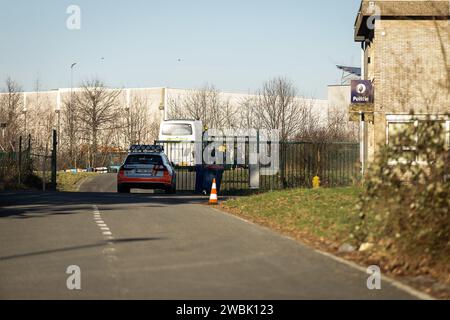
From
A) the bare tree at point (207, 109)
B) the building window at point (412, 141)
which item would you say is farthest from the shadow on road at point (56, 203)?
the bare tree at point (207, 109)

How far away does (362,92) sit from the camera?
3447 cm

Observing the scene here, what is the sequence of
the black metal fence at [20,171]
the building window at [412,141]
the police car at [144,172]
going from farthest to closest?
the black metal fence at [20,171]
the police car at [144,172]
the building window at [412,141]

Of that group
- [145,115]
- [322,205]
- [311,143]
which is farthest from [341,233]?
[145,115]

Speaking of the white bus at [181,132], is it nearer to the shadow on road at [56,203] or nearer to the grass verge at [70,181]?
the grass verge at [70,181]

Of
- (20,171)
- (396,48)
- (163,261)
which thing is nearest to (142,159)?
(20,171)

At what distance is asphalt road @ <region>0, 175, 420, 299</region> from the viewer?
9.62m

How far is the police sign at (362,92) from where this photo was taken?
34375mm

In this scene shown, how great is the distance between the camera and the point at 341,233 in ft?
50.8

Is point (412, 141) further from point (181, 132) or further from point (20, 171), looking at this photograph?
point (181, 132)

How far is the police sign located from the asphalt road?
15.4 m

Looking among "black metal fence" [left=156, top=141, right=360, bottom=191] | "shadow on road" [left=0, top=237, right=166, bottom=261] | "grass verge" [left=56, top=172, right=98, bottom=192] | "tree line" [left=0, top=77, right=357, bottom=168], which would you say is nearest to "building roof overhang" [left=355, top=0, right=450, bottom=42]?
"black metal fence" [left=156, top=141, right=360, bottom=191]

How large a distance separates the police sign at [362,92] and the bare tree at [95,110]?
175 feet

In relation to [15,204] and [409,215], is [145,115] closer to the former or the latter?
[15,204]

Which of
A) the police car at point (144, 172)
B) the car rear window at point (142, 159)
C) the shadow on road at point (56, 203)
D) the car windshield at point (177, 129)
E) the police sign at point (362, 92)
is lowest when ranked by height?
the shadow on road at point (56, 203)
